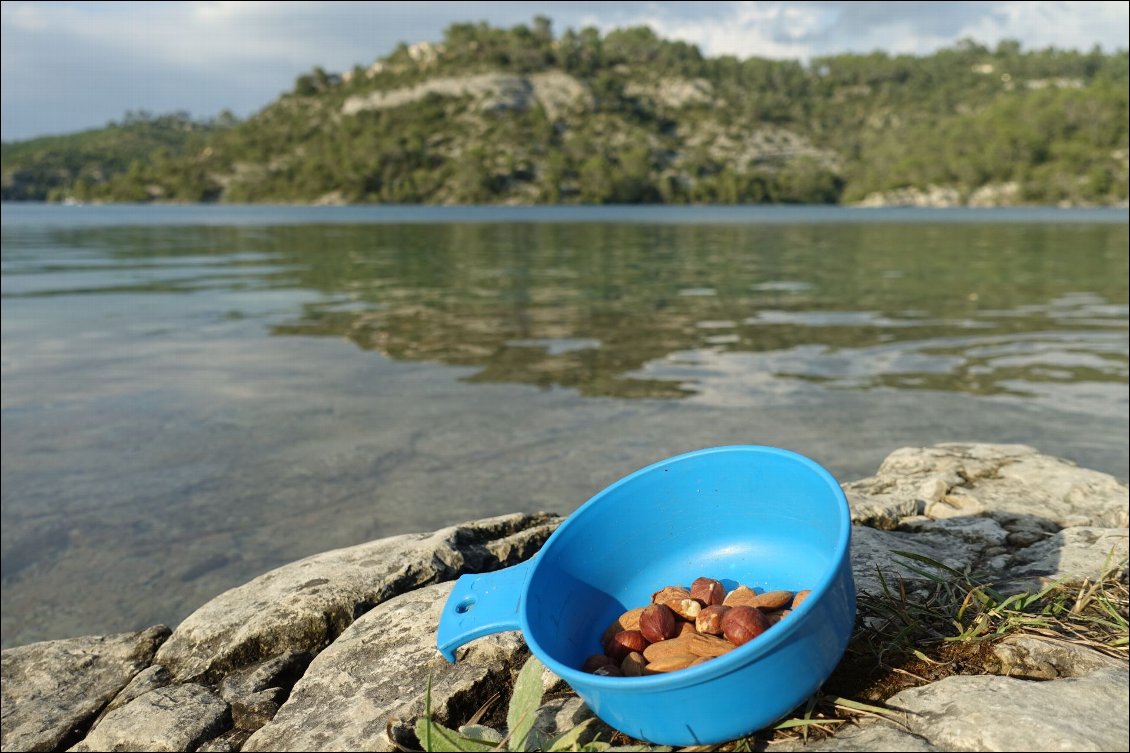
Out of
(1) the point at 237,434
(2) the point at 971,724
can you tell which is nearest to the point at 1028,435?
(2) the point at 971,724

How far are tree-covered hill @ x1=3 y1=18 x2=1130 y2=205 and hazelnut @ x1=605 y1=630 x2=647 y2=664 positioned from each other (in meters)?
136

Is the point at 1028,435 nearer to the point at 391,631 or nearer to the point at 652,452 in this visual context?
the point at 652,452

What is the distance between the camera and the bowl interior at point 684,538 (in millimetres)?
2736

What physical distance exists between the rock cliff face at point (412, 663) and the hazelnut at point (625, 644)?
22cm

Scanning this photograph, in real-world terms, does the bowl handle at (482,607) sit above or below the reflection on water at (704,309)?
below

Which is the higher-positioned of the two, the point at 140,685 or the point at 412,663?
the point at 412,663

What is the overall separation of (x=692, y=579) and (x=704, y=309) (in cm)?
1357

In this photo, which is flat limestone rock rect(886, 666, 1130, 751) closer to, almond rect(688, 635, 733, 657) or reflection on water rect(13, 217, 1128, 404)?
almond rect(688, 635, 733, 657)

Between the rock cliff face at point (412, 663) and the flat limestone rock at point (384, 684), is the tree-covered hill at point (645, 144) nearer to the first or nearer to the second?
the rock cliff face at point (412, 663)

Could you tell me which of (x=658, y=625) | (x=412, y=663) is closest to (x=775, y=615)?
(x=658, y=625)

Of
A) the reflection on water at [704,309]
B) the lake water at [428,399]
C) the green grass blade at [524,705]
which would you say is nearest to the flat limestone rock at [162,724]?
the green grass blade at [524,705]

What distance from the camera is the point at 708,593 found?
8.66 feet

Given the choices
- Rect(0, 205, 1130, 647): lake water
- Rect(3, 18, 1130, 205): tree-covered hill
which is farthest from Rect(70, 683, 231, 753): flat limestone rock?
Rect(3, 18, 1130, 205): tree-covered hill

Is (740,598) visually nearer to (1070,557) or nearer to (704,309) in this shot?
(1070,557)
